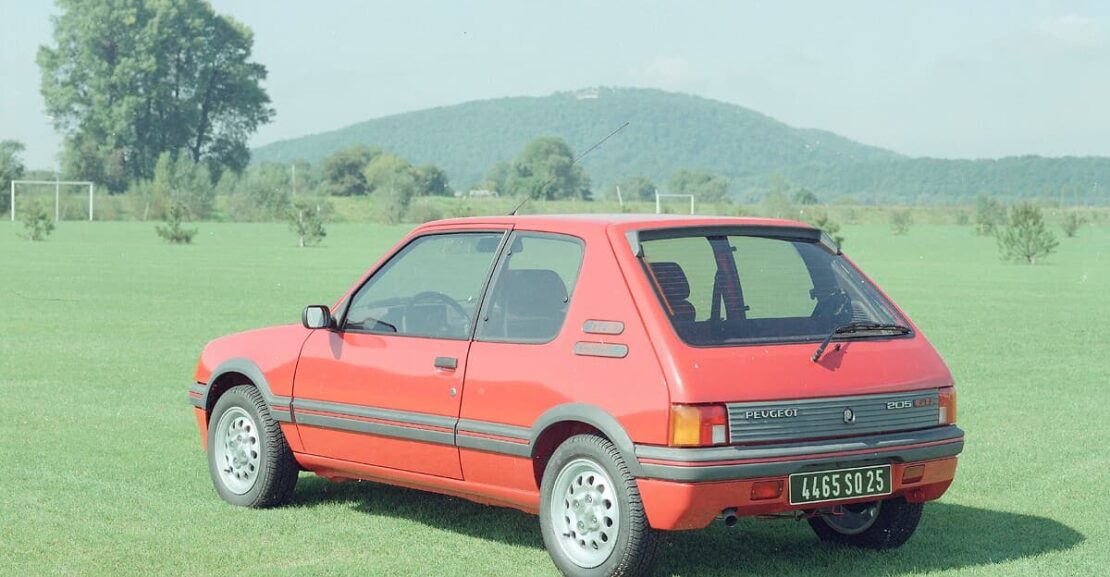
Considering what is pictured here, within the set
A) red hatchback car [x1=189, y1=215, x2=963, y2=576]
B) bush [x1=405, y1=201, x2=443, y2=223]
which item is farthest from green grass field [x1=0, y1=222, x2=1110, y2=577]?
bush [x1=405, y1=201, x2=443, y2=223]

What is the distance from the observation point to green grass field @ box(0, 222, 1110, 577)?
7.34 m

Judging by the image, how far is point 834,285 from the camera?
734cm

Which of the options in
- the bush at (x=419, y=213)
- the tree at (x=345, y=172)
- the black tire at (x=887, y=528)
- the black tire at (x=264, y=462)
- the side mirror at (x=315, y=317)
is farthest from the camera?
the tree at (x=345, y=172)

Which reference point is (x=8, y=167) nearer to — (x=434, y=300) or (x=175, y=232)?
(x=175, y=232)

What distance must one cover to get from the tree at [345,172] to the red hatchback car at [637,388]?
17037cm

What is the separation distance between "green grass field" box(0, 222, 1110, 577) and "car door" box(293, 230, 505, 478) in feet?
1.56

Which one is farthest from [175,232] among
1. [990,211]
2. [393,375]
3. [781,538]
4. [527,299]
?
[990,211]

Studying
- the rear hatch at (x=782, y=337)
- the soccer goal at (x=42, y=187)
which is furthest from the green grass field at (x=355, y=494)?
the soccer goal at (x=42, y=187)

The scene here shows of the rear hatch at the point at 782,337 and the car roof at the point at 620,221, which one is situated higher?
the car roof at the point at 620,221

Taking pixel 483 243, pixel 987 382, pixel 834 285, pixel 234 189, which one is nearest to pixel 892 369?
pixel 834 285

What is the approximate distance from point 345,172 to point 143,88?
59.8 m

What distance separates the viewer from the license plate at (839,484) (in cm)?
657

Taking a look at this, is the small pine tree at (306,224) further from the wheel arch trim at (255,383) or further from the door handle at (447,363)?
the door handle at (447,363)

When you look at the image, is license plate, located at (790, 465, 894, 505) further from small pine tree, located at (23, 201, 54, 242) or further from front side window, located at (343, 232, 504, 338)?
small pine tree, located at (23, 201, 54, 242)
